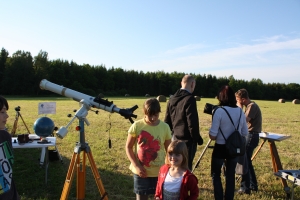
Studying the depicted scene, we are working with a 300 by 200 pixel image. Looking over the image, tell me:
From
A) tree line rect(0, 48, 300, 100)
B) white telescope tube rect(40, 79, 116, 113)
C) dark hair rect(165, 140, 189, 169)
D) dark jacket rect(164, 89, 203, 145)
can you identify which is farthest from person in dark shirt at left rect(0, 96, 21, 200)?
tree line rect(0, 48, 300, 100)

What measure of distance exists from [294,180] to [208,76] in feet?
216

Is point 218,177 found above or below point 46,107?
below

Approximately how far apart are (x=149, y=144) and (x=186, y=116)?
128 cm

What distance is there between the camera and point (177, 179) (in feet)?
9.18

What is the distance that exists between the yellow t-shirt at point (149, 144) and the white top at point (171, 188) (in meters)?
0.52

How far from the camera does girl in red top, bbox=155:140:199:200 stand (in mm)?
2711

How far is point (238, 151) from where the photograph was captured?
397cm

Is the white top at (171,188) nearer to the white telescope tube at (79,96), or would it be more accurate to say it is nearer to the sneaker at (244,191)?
the white telescope tube at (79,96)

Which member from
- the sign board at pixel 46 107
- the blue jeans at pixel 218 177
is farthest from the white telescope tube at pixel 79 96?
the sign board at pixel 46 107

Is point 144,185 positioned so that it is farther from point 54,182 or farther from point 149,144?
point 54,182

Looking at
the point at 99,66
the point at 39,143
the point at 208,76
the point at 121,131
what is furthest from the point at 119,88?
the point at 39,143

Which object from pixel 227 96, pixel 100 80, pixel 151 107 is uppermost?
pixel 100 80

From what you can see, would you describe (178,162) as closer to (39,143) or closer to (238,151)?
(238,151)

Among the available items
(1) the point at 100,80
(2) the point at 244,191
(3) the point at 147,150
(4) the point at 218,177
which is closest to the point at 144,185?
(3) the point at 147,150
